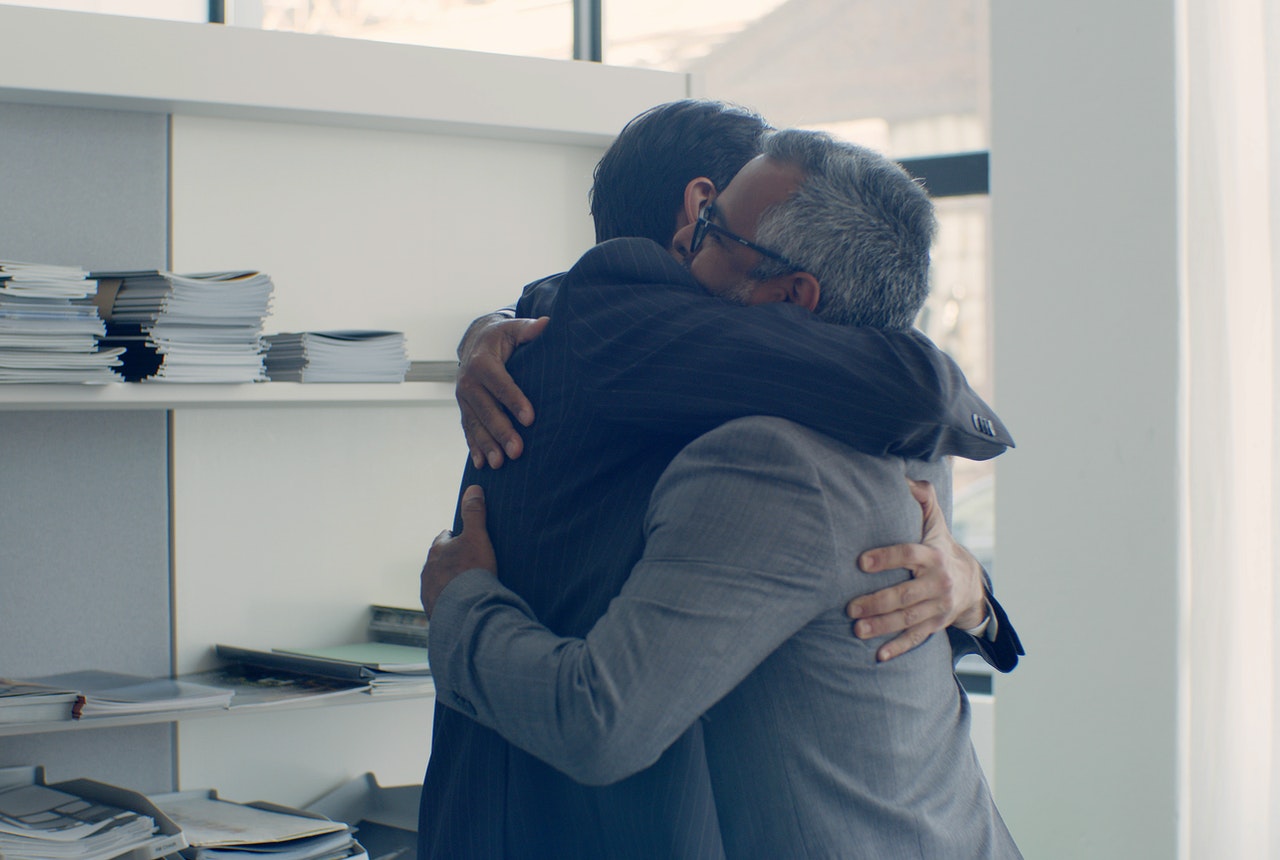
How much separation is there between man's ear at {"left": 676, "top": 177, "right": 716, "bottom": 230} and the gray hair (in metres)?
0.20

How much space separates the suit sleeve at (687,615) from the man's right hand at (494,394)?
22 centimetres

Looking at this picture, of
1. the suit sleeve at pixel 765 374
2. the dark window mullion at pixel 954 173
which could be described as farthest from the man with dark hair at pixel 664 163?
the dark window mullion at pixel 954 173

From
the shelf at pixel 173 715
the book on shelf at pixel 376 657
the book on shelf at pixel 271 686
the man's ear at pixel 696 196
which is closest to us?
the man's ear at pixel 696 196

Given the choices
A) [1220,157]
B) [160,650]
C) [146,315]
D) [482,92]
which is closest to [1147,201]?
[1220,157]

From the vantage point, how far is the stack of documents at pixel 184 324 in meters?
1.74

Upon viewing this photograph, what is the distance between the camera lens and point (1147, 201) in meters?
2.26

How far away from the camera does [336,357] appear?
1912 millimetres

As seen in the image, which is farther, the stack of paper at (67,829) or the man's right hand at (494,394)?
the stack of paper at (67,829)

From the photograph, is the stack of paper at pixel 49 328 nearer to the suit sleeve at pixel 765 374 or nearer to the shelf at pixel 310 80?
the shelf at pixel 310 80

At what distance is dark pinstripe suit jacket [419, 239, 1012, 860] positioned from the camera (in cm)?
97

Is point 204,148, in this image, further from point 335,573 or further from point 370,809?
point 370,809

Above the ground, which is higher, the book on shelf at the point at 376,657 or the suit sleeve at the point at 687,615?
the suit sleeve at the point at 687,615

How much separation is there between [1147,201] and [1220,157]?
0.15 m

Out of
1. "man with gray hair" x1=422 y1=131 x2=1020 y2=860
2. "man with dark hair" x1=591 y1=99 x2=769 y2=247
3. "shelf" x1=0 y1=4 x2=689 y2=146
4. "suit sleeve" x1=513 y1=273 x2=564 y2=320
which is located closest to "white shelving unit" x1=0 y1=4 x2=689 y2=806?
"shelf" x1=0 y1=4 x2=689 y2=146
